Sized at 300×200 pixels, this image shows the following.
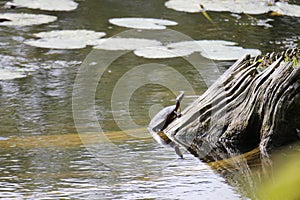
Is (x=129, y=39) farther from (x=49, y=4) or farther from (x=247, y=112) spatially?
(x=247, y=112)

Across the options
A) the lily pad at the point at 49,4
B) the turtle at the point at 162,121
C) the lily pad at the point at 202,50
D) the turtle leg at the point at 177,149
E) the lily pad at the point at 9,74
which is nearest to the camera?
the turtle leg at the point at 177,149

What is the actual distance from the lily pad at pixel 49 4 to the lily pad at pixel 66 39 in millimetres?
942

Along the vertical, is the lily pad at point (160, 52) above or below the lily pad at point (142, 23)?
below

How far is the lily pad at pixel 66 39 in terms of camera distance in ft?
17.4

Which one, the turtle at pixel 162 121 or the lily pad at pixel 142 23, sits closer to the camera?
the turtle at pixel 162 121

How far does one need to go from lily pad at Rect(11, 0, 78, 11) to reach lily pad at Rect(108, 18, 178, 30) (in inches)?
26.3

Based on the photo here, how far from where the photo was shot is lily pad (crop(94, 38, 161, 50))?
531cm

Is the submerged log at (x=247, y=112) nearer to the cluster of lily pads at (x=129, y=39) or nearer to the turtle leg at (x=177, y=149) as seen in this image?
the turtle leg at (x=177, y=149)

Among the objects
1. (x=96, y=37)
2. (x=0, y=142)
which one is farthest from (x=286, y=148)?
(x=96, y=37)

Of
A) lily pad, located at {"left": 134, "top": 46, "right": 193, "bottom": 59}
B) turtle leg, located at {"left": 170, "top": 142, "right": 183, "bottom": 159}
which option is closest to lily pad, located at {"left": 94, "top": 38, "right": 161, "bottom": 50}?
lily pad, located at {"left": 134, "top": 46, "right": 193, "bottom": 59}

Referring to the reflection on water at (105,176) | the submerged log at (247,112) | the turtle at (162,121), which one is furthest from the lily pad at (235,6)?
the reflection on water at (105,176)

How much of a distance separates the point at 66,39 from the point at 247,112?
8.93 feet

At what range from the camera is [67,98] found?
414 centimetres

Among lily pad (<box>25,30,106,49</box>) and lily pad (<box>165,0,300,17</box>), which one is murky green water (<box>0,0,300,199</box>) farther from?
lily pad (<box>165,0,300,17</box>)
